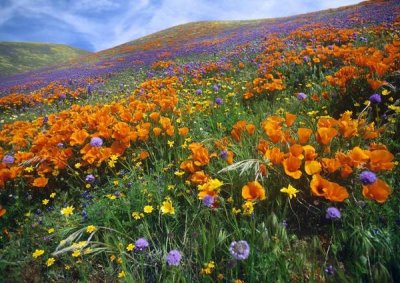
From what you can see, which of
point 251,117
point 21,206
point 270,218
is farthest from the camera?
point 251,117

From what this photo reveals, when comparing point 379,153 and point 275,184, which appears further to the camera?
point 275,184

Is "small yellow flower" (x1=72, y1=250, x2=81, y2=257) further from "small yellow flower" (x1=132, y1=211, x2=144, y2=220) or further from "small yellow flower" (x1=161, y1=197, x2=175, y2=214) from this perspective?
"small yellow flower" (x1=161, y1=197, x2=175, y2=214)

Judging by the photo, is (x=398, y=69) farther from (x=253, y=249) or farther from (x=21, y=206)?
(x=21, y=206)

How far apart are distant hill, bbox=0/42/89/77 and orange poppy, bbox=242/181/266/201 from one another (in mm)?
70889

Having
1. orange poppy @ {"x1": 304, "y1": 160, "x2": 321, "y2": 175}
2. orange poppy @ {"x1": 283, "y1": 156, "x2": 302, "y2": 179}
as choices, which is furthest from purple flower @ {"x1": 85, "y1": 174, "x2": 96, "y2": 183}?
orange poppy @ {"x1": 304, "y1": 160, "x2": 321, "y2": 175}

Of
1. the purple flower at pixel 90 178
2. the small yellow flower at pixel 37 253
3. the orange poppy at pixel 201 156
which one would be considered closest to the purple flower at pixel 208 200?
the orange poppy at pixel 201 156

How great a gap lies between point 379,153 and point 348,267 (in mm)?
803

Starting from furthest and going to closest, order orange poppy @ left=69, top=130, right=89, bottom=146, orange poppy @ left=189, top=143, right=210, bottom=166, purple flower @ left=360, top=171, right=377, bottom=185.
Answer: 1. orange poppy @ left=69, top=130, right=89, bottom=146
2. orange poppy @ left=189, top=143, right=210, bottom=166
3. purple flower @ left=360, top=171, right=377, bottom=185

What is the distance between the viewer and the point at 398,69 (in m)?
3.74

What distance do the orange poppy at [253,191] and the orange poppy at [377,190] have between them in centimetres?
67

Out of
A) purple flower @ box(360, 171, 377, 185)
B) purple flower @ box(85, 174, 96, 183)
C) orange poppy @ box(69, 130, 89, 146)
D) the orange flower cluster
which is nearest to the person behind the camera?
purple flower @ box(360, 171, 377, 185)

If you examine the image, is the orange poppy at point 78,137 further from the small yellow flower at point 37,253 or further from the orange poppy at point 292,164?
the orange poppy at point 292,164

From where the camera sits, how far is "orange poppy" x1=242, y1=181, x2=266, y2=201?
6.97 feet

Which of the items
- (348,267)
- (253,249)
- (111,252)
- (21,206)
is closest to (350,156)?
(348,267)
